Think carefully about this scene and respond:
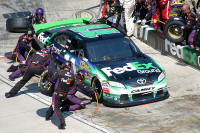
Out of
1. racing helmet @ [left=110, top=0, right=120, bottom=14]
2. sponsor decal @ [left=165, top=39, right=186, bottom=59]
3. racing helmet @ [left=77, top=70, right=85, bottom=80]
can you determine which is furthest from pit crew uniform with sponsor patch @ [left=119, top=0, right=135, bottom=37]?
racing helmet @ [left=77, top=70, right=85, bottom=80]

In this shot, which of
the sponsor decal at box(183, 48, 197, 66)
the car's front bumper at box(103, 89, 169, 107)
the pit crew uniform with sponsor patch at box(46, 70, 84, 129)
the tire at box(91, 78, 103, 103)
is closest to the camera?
the pit crew uniform with sponsor patch at box(46, 70, 84, 129)

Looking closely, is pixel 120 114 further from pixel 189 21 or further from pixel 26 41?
pixel 189 21

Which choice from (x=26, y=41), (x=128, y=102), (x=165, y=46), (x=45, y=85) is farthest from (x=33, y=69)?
(x=165, y=46)

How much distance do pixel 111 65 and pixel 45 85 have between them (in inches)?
76.9

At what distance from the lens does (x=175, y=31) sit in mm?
14133

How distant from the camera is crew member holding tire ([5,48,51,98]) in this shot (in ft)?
36.2

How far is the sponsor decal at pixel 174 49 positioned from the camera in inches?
555

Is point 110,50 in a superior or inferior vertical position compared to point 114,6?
inferior

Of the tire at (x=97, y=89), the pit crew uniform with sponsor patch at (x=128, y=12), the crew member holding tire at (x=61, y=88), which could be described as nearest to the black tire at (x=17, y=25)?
the pit crew uniform with sponsor patch at (x=128, y=12)

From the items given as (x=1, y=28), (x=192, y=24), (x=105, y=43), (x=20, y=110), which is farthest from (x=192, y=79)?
(x=1, y=28)

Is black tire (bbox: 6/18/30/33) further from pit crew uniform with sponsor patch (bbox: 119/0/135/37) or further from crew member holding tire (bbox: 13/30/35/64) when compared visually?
pit crew uniform with sponsor patch (bbox: 119/0/135/37)

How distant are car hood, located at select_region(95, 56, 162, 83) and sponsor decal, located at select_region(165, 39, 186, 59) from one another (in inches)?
120

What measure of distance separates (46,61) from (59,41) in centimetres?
138

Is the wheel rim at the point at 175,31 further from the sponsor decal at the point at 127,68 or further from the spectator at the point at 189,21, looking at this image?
the sponsor decal at the point at 127,68
